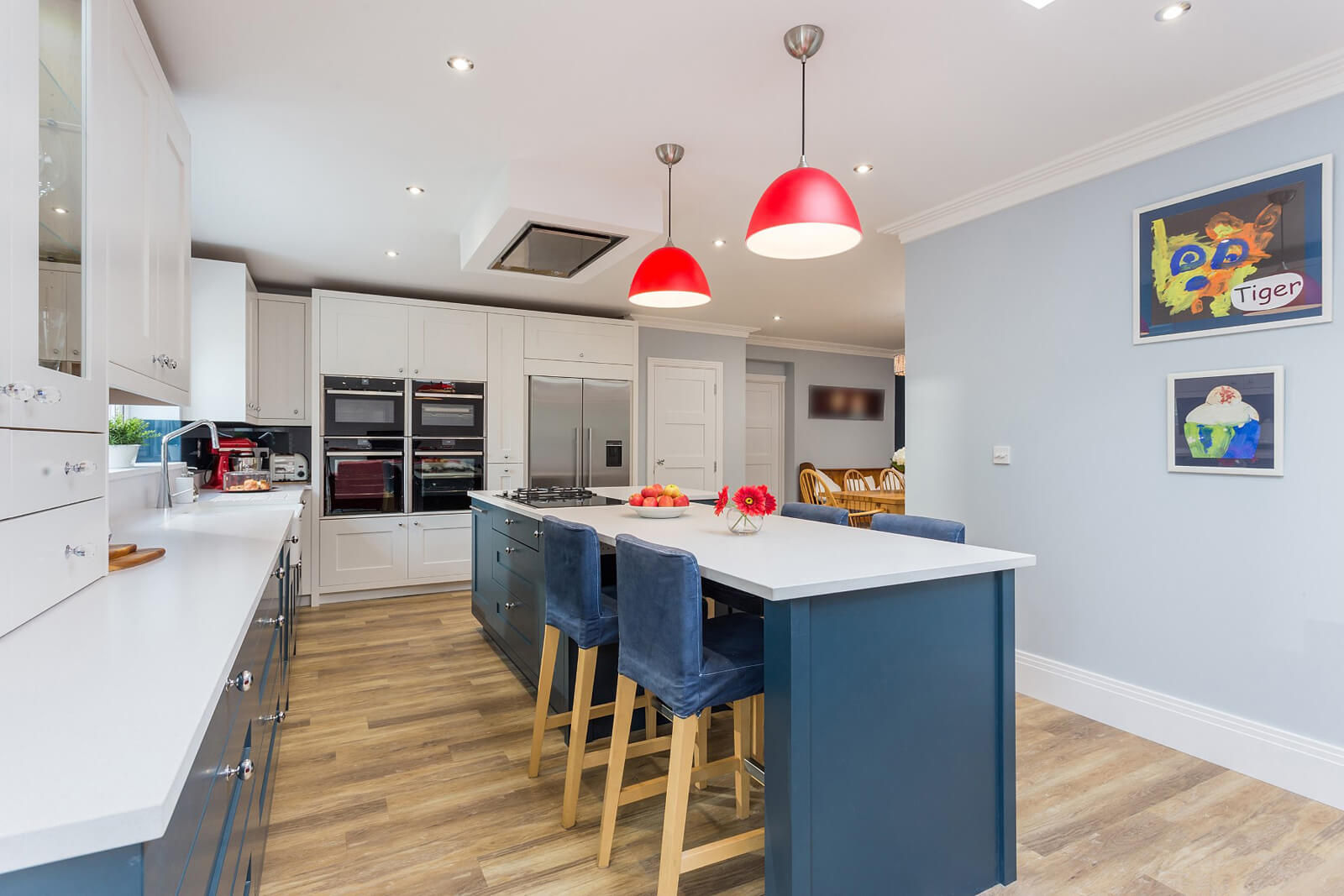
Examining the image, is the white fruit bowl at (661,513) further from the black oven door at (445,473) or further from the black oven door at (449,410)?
the black oven door at (449,410)

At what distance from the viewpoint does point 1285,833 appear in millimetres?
2053

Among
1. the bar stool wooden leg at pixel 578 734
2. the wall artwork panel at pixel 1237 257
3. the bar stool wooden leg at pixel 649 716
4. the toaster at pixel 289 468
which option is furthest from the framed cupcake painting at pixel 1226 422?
the toaster at pixel 289 468

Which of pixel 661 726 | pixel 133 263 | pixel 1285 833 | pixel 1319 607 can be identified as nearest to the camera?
pixel 133 263

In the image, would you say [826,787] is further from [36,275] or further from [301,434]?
[301,434]

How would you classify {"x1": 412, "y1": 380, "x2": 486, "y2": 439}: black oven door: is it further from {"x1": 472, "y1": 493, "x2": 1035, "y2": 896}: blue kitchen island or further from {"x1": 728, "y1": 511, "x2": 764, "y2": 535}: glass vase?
{"x1": 472, "y1": 493, "x2": 1035, "y2": 896}: blue kitchen island

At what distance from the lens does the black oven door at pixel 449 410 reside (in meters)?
5.27

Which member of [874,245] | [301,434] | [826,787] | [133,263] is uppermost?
[874,245]

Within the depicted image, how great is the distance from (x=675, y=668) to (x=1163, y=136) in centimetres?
289

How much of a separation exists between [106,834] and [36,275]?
43.0 inches

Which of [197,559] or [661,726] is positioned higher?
[197,559]

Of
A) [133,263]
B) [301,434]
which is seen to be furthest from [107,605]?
[301,434]

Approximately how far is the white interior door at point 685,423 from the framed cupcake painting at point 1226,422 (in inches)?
173

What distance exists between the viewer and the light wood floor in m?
1.83

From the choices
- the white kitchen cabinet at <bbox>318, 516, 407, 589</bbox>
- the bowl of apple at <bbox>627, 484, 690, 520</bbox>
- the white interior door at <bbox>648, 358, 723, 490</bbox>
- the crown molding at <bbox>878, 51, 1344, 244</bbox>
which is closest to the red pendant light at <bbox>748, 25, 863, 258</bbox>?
the bowl of apple at <bbox>627, 484, 690, 520</bbox>
